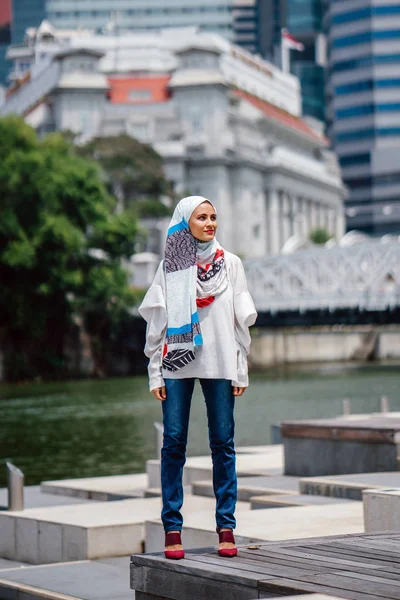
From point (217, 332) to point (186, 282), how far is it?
374 mm

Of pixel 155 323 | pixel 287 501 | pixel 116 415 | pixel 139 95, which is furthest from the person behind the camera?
pixel 139 95

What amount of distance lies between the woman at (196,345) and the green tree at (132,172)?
8848cm

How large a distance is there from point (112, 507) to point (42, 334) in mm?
58688

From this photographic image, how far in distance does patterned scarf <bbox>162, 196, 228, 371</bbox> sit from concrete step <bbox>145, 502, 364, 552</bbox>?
2.55 metres

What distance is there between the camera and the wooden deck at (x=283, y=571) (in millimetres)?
7793

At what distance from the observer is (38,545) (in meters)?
13.7

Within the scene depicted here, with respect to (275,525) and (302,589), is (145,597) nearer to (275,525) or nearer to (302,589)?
(302,589)

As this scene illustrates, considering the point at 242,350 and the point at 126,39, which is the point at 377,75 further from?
the point at 242,350

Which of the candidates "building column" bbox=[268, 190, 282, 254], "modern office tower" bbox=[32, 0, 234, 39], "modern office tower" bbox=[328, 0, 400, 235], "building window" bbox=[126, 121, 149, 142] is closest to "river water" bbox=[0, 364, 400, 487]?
"building window" bbox=[126, 121, 149, 142]

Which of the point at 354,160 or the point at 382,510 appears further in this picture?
the point at 354,160

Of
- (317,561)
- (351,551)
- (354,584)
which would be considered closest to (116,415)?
(351,551)

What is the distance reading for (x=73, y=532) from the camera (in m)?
13.2

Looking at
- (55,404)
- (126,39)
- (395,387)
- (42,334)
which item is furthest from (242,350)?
(126,39)

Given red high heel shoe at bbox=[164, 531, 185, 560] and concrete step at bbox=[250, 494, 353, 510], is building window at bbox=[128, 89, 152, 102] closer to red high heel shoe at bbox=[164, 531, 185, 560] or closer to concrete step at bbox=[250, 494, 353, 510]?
concrete step at bbox=[250, 494, 353, 510]
